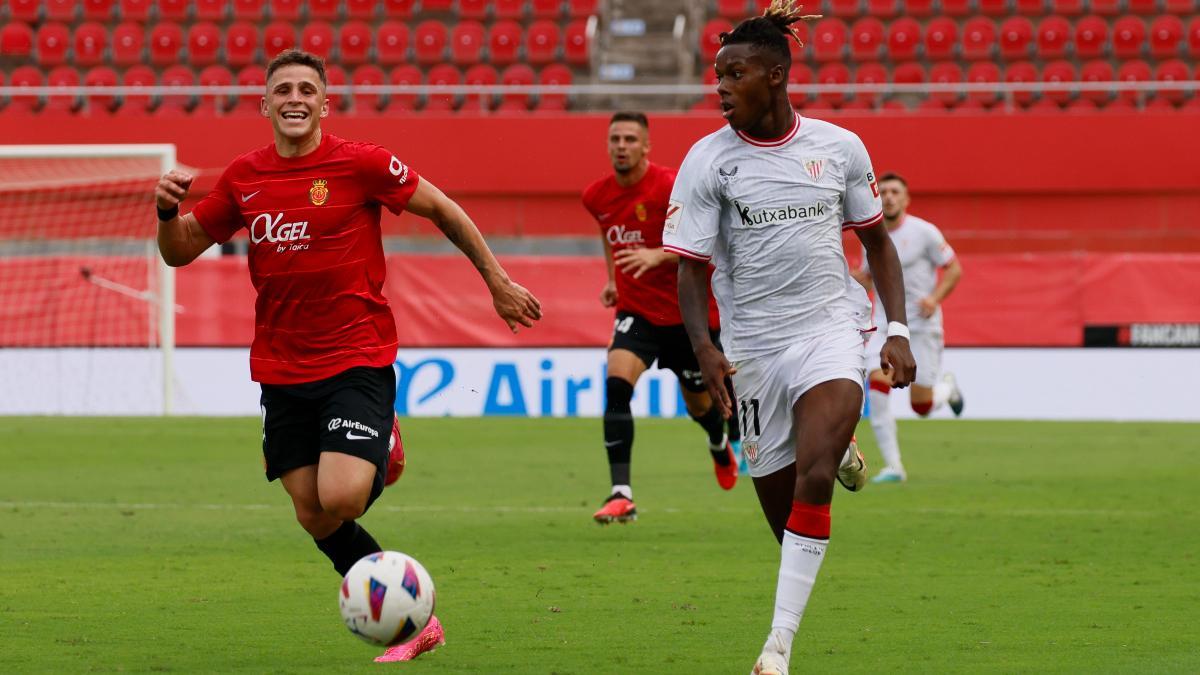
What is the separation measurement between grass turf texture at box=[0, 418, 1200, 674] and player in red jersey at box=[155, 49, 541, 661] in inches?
27.4

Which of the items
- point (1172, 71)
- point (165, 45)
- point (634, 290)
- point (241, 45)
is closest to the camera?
point (634, 290)

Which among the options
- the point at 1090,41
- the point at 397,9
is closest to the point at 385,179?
the point at 1090,41

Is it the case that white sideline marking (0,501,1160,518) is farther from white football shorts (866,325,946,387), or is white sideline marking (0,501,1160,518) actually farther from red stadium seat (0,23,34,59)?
red stadium seat (0,23,34,59)

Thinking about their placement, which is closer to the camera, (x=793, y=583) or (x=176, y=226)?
(x=793, y=583)

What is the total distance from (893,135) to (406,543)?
14.8 meters

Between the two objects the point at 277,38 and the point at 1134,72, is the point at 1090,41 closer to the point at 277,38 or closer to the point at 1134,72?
the point at 1134,72

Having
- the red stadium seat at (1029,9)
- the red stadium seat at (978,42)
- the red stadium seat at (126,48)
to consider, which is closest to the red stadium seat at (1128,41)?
the red stadium seat at (1029,9)

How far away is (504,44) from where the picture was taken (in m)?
26.0

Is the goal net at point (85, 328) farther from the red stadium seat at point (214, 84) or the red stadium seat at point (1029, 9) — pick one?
the red stadium seat at point (1029, 9)

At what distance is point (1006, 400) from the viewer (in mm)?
19438

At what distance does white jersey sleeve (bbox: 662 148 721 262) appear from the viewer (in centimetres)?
608

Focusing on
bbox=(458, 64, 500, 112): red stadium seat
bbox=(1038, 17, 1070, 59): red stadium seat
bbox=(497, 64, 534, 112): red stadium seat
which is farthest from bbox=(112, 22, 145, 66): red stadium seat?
bbox=(1038, 17, 1070, 59): red stadium seat

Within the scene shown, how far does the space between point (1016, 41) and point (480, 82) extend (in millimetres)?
7816

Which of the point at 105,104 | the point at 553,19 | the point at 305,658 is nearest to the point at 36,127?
the point at 105,104
